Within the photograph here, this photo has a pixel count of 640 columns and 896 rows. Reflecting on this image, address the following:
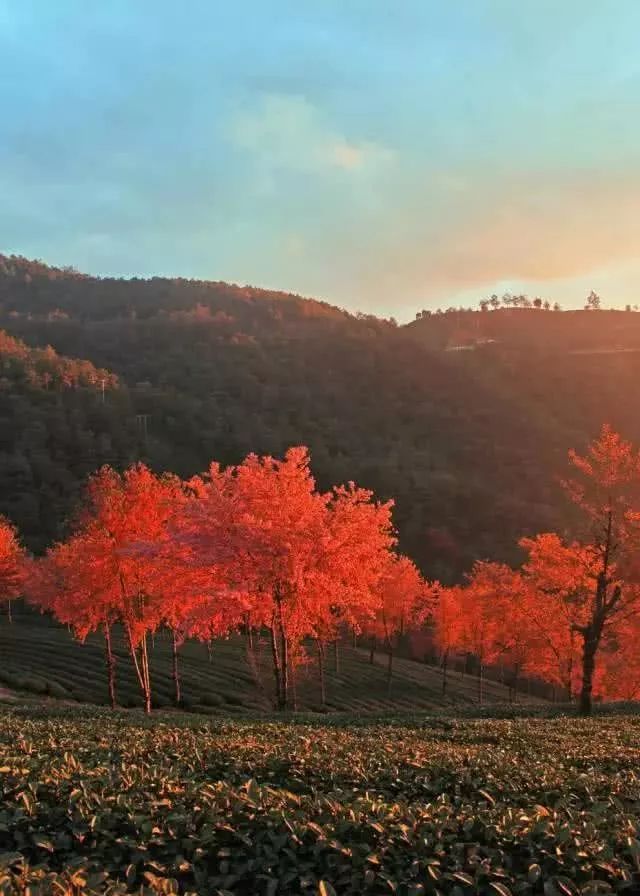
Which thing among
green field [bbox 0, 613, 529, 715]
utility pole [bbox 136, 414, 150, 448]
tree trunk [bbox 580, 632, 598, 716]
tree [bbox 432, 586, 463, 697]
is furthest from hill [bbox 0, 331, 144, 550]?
tree trunk [bbox 580, 632, 598, 716]

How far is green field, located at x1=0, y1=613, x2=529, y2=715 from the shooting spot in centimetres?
3672

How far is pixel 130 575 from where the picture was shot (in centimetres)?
2967

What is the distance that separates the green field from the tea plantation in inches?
896

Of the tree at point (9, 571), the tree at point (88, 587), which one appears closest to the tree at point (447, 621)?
the tree at point (88, 587)

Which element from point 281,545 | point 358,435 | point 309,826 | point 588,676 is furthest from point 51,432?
point 309,826

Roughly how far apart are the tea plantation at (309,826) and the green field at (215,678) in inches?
896

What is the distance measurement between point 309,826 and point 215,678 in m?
41.5

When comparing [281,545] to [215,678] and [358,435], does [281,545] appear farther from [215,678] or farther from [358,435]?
[358,435]

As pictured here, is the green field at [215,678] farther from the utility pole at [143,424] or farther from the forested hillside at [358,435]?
the utility pole at [143,424]

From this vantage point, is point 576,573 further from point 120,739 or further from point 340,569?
point 120,739

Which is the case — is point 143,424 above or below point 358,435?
above

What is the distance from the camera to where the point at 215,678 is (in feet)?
144

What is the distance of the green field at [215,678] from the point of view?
36.7 meters

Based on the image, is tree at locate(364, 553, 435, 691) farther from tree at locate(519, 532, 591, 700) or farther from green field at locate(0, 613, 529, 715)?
tree at locate(519, 532, 591, 700)
